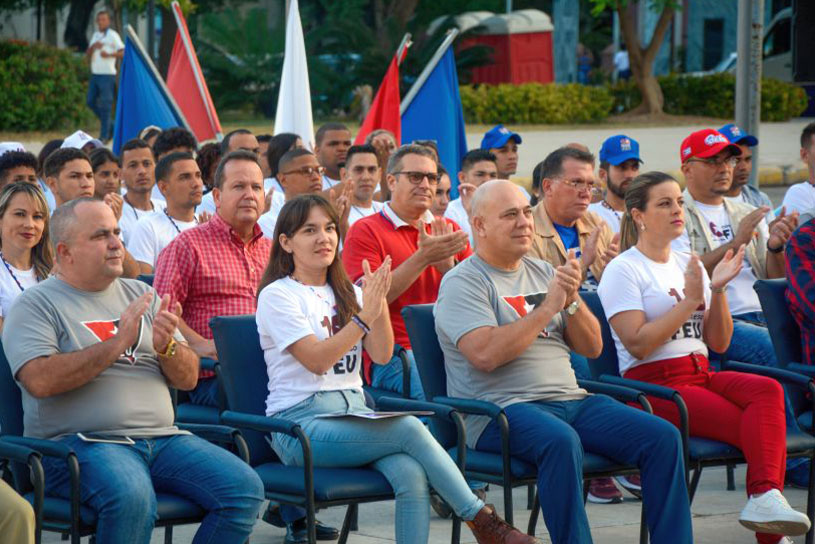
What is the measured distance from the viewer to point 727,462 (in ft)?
19.3

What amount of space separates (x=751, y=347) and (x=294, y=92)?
6.18 metres

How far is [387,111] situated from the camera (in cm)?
1224

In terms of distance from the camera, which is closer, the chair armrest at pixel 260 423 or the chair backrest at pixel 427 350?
the chair armrest at pixel 260 423

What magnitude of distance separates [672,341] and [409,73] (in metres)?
25.0

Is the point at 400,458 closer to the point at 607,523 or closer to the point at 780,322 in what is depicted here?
the point at 607,523

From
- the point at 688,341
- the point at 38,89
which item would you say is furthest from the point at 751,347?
the point at 38,89

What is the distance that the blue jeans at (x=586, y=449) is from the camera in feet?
17.4

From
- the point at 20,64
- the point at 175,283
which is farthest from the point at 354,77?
the point at 175,283

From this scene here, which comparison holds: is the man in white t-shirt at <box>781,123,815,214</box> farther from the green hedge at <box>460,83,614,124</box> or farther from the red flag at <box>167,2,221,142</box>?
the green hedge at <box>460,83,614,124</box>

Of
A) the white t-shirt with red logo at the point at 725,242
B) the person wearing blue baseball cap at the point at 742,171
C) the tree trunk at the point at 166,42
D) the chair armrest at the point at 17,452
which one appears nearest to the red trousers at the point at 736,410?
the white t-shirt with red logo at the point at 725,242

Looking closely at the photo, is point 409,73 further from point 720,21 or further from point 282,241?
point 282,241

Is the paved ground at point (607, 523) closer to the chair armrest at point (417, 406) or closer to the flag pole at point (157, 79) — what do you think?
the chair armrest at point (417, 406)

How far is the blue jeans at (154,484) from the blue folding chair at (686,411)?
185 cm

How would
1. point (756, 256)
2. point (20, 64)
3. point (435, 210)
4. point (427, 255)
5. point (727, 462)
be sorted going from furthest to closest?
point (20, 64) → point (435, 210) → point (756, 256) → point (427, 255) → point (727, 462)
